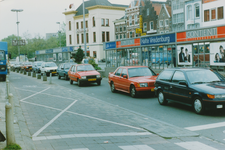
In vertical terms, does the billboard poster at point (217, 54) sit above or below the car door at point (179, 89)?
above

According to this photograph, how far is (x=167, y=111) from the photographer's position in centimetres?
985

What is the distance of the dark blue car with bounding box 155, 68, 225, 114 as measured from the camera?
27.9 feet

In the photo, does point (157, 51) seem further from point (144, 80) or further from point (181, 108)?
point (181, 108)

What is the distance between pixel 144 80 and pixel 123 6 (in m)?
72.6

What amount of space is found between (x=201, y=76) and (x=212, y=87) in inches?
39.6

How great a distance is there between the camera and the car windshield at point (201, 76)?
9.66 meters

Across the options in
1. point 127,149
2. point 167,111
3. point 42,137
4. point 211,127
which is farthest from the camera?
point 167,111

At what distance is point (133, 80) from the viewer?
1358 centimetres

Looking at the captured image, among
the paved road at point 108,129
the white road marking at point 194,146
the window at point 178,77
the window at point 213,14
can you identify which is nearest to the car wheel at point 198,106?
the paved road at point 108,129

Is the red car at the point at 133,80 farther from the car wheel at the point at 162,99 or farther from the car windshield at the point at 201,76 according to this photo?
the car windshield at the point at 201,76

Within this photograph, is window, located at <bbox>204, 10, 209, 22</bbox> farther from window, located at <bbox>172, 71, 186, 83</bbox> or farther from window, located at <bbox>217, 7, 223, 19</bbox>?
window, located at <bbox>172, 71, 186, 83</bbox>

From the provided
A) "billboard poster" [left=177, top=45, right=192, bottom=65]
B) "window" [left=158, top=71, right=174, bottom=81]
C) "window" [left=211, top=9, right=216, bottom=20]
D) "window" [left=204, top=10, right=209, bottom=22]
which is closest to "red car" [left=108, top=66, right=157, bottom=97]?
"window" [left=158, top=71, right=174, bottom=81]

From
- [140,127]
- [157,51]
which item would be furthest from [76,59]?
[140,127]

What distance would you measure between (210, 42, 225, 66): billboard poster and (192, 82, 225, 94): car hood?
25.1 ft
